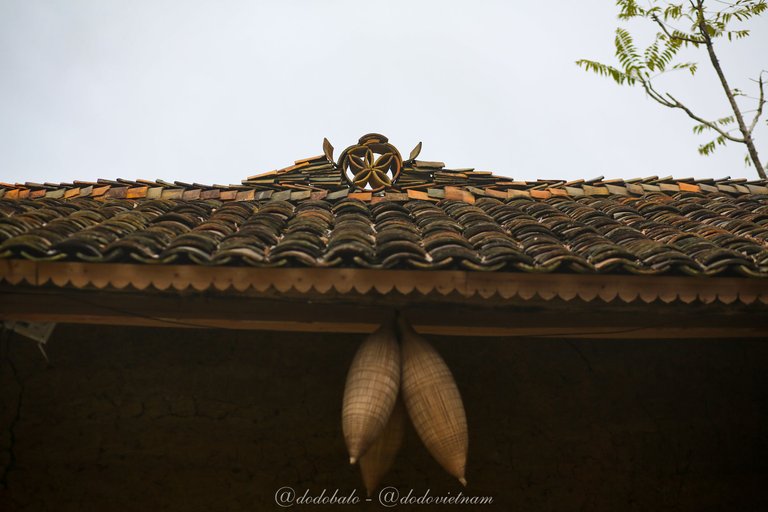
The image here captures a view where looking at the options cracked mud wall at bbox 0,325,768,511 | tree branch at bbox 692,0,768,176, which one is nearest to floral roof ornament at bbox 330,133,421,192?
cracked mud wall at bbox 0,325,768,511

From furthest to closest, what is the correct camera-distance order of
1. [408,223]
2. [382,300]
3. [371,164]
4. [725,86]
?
[725,86], [371,164], [408,223], [382,300]

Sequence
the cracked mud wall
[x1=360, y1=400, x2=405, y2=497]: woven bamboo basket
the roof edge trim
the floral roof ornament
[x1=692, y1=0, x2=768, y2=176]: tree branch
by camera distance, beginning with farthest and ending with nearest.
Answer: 1. [x1=692, y1=0, x2=768, y2=176]: tree branch
2. the floral roof ornament
3. the cracked mud wall
4. [x1=360, y1=400, x2=405, y2=497]: woven bamboo basket
5. the roof edge trim

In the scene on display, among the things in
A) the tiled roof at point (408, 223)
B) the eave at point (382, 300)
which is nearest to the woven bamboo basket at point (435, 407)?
the eave at point (382, 300)

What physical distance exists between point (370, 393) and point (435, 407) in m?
0.29

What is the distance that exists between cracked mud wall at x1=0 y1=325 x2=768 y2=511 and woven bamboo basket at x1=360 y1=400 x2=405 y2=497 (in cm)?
57

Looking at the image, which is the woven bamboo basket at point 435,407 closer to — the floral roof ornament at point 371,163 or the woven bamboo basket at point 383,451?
the woven bamboo basket at point 383,451

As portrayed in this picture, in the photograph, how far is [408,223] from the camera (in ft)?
14.2

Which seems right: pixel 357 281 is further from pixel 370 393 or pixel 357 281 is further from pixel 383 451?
pixel 383 451

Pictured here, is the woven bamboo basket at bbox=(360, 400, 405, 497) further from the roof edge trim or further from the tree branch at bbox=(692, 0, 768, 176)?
the tree branch at bbox=(692, 0, 768, 176)

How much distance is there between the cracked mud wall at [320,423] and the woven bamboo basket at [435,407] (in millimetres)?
796

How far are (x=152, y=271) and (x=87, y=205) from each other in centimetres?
187

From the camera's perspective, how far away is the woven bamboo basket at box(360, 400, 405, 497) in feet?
11.5

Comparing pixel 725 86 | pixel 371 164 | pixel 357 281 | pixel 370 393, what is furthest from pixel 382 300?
pixel 725 86

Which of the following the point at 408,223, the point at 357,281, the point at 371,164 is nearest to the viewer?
the point at 357,281
